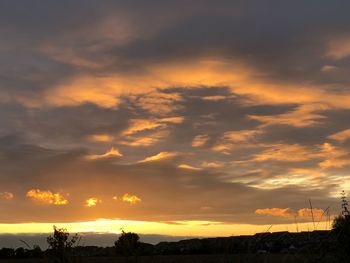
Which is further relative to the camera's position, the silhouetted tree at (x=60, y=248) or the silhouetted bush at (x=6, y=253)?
the silhouetted bush at (x=6, y=253)

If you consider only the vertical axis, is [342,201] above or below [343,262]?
above

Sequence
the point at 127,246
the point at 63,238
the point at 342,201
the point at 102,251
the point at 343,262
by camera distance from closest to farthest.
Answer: the point at 343,262, the point at 342,201, the point at 63,238, the point at 127,246, the point at 102,251

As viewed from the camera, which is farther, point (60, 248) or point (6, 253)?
point (6, 253)

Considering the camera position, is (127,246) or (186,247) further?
(186,247)

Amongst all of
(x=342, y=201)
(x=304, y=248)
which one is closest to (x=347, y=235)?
(x=342, y=201)

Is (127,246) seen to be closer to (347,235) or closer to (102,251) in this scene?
(347,235)

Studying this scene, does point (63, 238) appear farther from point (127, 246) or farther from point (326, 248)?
point (326, 248)

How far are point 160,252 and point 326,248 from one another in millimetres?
65044

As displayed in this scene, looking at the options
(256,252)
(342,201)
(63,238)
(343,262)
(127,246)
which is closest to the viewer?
(256,252)

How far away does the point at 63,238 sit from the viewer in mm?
21312

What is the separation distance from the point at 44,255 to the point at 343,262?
1071 cm

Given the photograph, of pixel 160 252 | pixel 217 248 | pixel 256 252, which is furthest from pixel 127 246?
pixel 160 252

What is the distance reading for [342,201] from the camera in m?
19.9

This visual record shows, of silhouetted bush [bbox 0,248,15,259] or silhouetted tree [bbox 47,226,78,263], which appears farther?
silhouetted bush [bbox 0,248,15,259]
